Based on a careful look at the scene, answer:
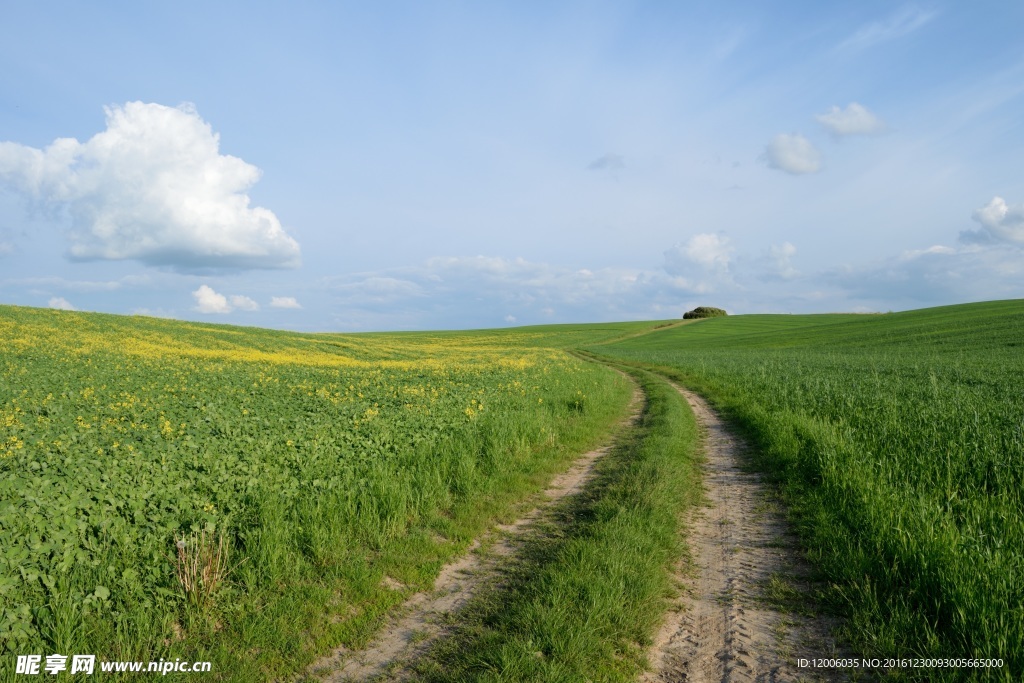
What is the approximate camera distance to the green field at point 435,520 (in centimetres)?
502

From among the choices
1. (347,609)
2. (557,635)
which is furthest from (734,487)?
(347,609)

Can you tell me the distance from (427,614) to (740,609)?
10.7 feet

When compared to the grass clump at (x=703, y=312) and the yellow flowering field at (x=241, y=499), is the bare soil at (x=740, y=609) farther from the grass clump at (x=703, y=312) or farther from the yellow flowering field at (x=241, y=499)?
the grass clump at (x=703, y=312)

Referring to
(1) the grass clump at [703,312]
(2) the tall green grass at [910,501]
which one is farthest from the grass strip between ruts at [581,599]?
(1) the grass clump at [703,312]

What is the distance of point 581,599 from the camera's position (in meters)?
5.50

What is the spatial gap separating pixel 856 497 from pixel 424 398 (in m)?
11.4

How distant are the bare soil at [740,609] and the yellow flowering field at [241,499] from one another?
3.04 metres

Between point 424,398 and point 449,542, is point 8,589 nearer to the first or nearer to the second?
point 449,542

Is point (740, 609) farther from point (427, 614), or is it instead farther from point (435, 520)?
point (435, 520)

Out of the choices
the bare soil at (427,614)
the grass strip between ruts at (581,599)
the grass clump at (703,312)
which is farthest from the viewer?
the grass clump at (703,312)

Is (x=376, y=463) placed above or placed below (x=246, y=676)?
above

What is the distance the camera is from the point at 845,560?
6.18m

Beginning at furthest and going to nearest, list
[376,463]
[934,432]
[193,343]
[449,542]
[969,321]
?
[969,321] < [193,343] < [934,432] < [376,463] < [449,542]

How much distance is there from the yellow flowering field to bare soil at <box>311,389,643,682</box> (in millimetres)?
243
